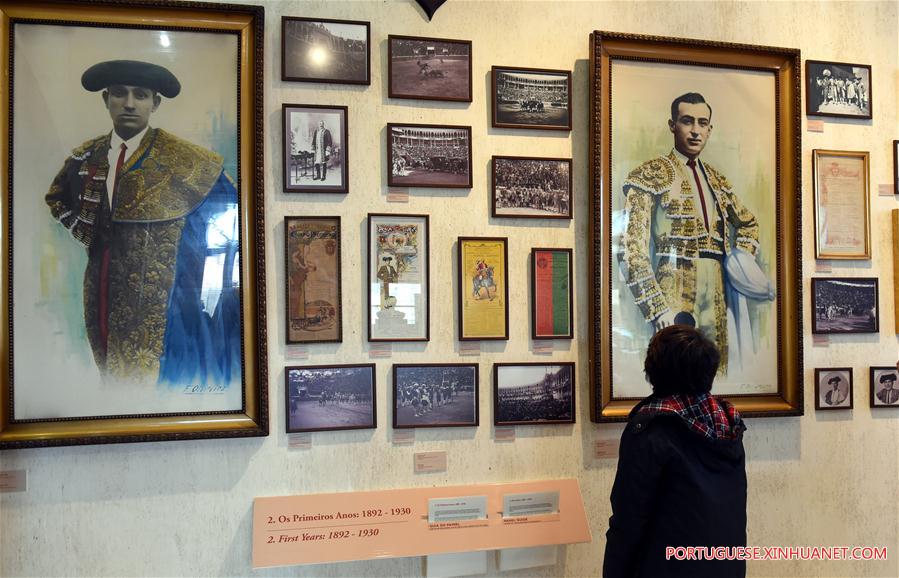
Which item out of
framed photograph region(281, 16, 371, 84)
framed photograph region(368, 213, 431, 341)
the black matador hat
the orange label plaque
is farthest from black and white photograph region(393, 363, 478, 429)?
the black matador hat

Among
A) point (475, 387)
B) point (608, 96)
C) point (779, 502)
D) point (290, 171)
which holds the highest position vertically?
point (608, 96)

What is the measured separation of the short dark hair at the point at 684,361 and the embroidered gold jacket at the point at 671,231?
0.84 m

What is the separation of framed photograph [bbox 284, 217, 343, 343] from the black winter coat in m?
1.25

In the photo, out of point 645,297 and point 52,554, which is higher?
point 645,297

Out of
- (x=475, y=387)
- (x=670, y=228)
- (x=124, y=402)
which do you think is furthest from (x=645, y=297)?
(x=124, y=402)

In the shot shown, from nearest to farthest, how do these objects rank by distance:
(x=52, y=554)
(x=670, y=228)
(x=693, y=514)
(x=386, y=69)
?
(x=693, y=514), (x=52, y=554), (x=386, y=69), (x=670, y=228)

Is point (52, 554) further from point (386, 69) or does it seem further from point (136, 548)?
point (386, 69)

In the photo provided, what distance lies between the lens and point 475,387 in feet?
9.02

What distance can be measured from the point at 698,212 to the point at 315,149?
1.72 meters

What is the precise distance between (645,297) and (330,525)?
1640 millimetres

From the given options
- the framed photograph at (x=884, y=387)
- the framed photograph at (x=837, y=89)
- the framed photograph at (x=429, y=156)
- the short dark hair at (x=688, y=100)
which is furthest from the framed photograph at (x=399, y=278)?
the framed photograph at (x=884, y=387)

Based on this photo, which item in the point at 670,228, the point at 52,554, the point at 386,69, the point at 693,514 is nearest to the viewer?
the point at 693,514

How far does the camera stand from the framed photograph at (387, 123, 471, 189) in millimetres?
2691

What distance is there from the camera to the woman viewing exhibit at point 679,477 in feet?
6.55
